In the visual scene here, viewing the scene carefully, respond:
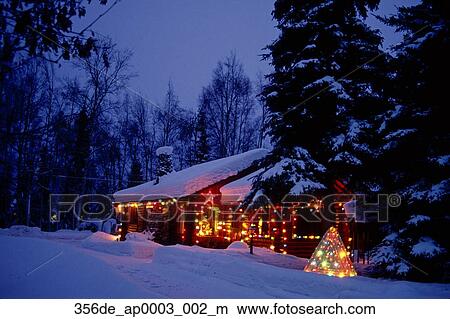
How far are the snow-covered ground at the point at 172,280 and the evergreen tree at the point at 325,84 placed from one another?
4.25m

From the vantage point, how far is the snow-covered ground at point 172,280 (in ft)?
22.5

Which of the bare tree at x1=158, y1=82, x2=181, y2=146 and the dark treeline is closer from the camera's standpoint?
the dark treeline

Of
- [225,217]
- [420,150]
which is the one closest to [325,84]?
[420,150]

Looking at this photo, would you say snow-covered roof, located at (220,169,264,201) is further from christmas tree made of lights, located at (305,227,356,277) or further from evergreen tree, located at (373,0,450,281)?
evergreen tree, located at (373,0,450,281)

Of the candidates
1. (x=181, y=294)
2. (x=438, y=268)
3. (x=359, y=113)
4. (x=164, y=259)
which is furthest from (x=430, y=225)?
(x=164, y=259)

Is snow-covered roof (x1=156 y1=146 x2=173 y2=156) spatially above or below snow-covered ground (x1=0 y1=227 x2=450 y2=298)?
above

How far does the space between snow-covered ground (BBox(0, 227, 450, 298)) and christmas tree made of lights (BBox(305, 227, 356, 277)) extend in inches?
24.2

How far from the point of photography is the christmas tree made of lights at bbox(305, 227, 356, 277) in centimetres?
988

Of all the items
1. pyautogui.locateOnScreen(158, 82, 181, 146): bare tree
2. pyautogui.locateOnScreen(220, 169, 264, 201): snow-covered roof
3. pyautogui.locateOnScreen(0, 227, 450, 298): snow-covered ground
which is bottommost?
pyautogui.locateOnScreen(0, 227, 450, 298): snow-covered ground

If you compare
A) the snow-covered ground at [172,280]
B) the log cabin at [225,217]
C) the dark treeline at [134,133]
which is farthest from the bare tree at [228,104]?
the snow-covered ground at [172,280]

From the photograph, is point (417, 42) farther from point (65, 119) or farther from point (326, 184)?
point (65, 119)

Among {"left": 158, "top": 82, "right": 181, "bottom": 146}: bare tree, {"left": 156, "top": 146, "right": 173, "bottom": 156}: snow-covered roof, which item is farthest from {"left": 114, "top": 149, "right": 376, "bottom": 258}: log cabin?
{"left": 158, "top": 82, "right": 181, "bottom": 146}: bare tree

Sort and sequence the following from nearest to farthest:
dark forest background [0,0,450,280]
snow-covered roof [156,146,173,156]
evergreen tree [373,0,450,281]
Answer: dark forest background [0,0,450,280] → evergreen tree [373,0,450,281] → snow-covered roof [156,146,173,156]

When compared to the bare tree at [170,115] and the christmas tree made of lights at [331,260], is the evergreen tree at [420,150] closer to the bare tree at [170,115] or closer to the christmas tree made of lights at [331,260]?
the christmas tree made of lights at [331,260]
